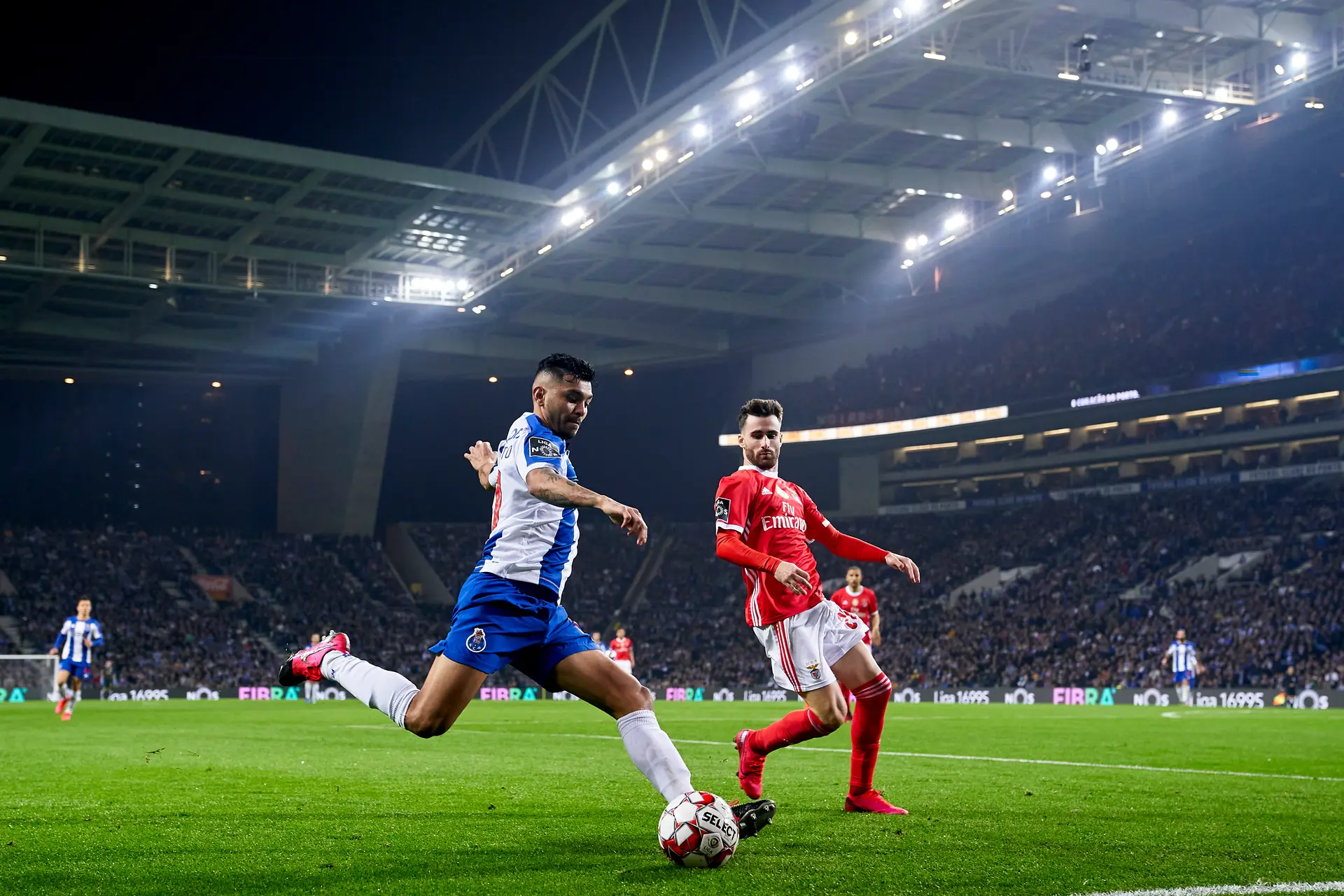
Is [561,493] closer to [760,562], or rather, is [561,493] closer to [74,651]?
[760,562]

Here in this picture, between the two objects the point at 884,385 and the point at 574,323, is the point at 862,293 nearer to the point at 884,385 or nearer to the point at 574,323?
the point at 884,385

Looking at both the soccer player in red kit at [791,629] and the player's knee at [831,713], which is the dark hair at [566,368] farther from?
the player's knee at [831,713]

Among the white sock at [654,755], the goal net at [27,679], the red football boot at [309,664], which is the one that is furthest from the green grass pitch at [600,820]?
the goal net at [27,679]

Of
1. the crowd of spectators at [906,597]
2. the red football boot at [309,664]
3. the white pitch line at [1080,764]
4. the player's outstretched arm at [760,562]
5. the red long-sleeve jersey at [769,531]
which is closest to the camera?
the red football boot at [309,664]

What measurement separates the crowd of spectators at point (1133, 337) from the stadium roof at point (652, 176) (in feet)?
13.4

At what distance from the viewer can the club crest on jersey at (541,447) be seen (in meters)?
6.02

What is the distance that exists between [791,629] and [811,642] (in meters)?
0.16

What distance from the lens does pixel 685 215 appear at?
43094mm

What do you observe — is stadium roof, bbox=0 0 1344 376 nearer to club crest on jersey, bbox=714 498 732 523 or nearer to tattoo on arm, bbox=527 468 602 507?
club crest on jersey, bbox=714 498 732 523

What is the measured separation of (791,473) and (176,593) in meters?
26.7

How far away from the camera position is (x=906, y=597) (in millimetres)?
51438

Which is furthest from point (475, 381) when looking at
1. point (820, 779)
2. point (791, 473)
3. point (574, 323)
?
point (820, 779)

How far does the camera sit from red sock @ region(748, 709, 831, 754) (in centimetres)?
848

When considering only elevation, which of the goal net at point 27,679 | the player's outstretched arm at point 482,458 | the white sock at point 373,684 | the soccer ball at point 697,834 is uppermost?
the player's outstretched arm at point 482,458
